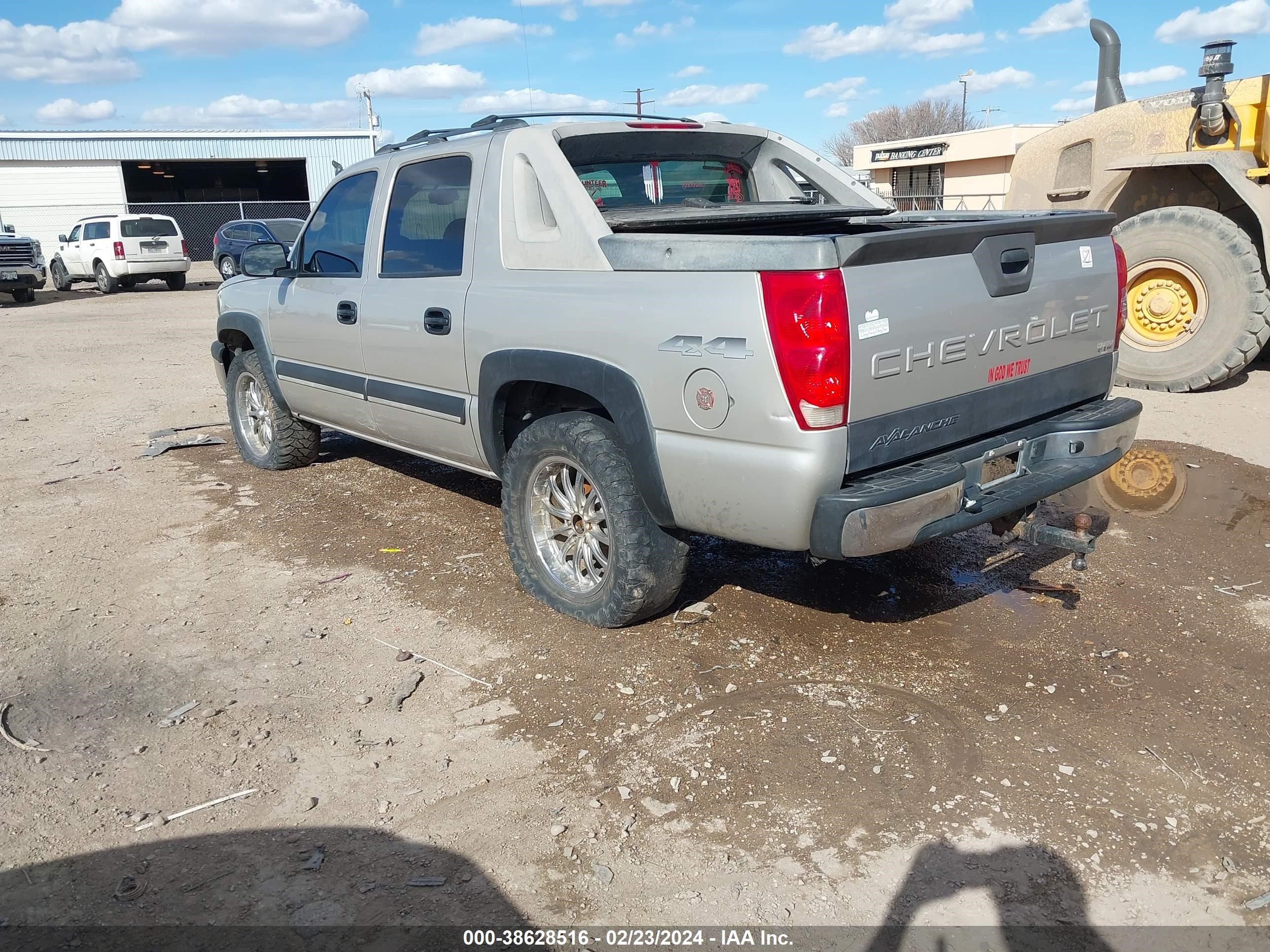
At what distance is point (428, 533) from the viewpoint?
18.6ft

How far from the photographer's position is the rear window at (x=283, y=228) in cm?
2592

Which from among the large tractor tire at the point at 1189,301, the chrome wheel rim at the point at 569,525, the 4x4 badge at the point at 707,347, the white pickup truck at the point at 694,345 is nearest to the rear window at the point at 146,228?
the white pickup truck at the point at 694,345

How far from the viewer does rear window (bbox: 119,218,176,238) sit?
24328mm

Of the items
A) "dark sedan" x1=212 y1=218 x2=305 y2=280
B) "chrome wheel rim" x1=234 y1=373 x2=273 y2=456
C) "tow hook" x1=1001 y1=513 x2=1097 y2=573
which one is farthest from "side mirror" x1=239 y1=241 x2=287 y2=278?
"dark sedan" x1=212 y1=218 x2=305 y2=280

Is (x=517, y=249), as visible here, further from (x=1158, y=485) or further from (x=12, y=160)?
(x=12, y=160)

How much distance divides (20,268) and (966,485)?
24919mm

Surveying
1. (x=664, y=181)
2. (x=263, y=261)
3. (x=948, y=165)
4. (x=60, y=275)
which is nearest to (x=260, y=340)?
(x=263, y=261)

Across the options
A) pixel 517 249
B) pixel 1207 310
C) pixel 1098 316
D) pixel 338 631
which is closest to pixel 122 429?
pixel 338 631

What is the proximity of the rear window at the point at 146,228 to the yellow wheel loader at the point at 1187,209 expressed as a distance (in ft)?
72.7

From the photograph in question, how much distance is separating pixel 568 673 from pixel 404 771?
2.70 ft

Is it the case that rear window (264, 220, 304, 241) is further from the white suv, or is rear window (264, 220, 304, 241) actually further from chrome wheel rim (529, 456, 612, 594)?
chrome wheel rim (529, 456, 612, 594)

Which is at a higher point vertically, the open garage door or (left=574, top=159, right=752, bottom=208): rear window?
the open garage door

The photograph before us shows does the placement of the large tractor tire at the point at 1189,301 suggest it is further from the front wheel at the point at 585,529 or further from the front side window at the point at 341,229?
the front side window at the point at 341,229

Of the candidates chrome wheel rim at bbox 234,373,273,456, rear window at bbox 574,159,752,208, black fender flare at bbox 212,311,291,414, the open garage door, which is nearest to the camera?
rear window at bbox 574,159,752,208
